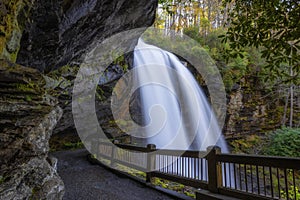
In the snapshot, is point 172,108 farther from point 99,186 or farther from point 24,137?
point 24,137

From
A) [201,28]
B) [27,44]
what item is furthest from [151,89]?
[201,28]

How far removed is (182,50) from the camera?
14.8 meters

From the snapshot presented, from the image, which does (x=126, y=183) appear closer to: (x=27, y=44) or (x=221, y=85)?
(x=27, y=44)

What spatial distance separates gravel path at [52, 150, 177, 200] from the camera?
4371 millimetres

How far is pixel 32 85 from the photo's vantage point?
2.89 m

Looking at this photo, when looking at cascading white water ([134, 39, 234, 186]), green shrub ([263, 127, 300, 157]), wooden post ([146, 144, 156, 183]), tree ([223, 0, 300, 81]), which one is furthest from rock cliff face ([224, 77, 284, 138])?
tree ([223, 0, 300, 81])

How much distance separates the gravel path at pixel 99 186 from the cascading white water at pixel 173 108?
16.5 ft

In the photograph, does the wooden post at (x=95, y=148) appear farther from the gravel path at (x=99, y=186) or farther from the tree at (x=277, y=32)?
the tree at (x=277, y=32)

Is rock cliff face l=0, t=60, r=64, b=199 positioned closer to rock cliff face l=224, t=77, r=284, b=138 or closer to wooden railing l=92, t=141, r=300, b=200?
wooden railing l=92, t=141, r=300, b=200

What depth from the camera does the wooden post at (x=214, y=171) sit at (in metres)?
3.59

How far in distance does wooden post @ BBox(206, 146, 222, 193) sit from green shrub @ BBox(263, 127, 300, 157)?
7575mm

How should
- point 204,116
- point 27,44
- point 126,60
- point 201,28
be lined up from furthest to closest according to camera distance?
point 201,28
point 204,116
point 126,60
point 27,44

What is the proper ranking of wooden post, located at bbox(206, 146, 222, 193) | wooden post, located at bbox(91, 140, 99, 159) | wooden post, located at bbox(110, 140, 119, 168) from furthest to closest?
wooden post, located at bbox(91, 140, 99, 159) < wooden post, located at bbox(110, 140, 119, 168) < wooden post, located at bbox(206, 146, 222, 193)

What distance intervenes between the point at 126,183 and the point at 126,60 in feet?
19.7
